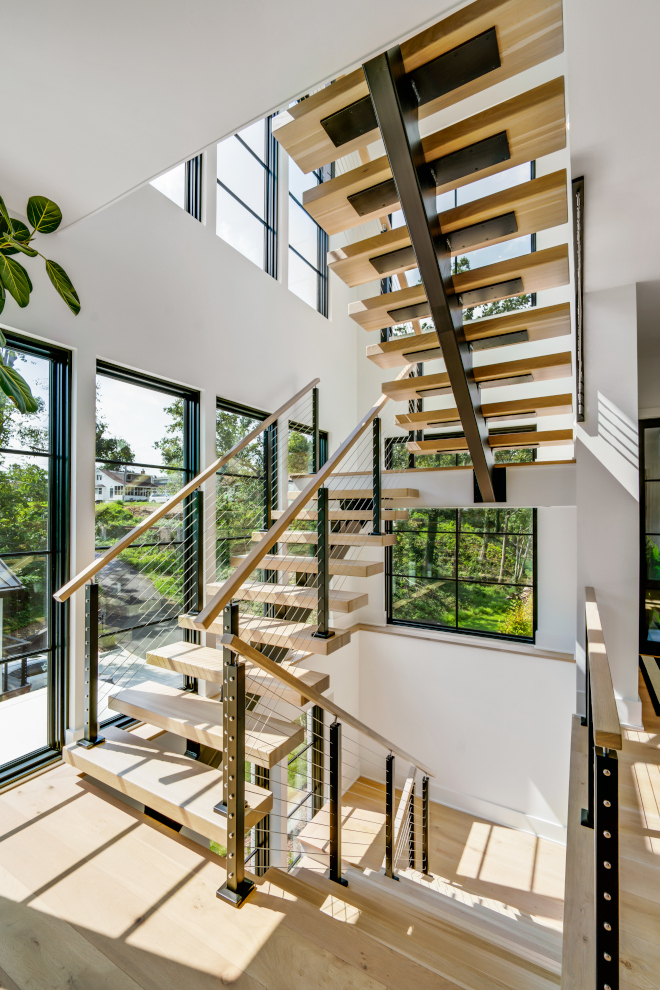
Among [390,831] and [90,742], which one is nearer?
[90,742]

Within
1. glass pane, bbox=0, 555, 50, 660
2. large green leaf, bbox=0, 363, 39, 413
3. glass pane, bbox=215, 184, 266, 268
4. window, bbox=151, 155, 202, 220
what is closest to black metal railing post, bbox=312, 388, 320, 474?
glass pane, bbox=215, 184, 266, 268

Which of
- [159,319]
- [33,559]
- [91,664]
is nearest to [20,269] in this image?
[159,319]

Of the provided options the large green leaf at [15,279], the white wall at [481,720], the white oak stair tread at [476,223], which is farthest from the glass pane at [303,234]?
the white wall at [481,720]

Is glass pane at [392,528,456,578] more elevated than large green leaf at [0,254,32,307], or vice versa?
large green leaf at [0,254,32,307]

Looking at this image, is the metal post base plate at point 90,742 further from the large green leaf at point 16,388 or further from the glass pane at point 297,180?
the glass pane at point 297,180

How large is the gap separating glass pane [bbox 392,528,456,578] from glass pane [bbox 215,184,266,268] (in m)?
3.04

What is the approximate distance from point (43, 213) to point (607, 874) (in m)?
2.81

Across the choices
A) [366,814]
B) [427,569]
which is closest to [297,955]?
[366,814]

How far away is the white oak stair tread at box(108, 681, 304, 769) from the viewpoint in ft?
6.13

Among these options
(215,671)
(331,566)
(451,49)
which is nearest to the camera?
(451,49)

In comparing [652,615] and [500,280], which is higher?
[500,280]

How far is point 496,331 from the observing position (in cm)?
254

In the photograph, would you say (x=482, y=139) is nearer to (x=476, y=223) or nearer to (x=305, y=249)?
(x=476, y=223)

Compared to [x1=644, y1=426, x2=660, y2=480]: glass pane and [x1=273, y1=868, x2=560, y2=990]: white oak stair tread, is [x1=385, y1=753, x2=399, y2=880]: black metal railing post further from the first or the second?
[x1=644, y1=426, x2=660, y2=480]: glass pane
